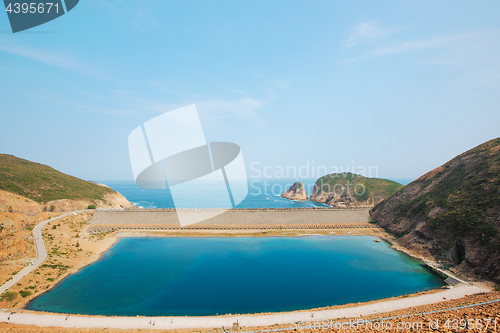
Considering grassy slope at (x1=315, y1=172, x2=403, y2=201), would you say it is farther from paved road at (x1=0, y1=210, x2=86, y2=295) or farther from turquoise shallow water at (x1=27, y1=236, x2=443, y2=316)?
paved road at (x1=0, y1=210, x2=86, y2=295)

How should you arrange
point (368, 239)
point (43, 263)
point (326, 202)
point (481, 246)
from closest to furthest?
point (481, 246), point (43, 263), point (368, 239), point (326, 202)

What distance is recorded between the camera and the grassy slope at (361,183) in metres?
108

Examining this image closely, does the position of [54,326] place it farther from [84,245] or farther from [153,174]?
[84,245]

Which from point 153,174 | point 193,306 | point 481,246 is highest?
point 153,174

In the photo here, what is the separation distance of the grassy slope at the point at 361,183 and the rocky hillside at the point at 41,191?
114110 mm

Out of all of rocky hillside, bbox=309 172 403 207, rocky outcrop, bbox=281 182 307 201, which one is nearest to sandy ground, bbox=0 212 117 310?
rocky hillside, bbox=309 172 403 207

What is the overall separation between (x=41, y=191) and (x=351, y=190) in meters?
133

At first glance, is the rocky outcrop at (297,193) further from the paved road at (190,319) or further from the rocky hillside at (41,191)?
the paved road at (190,319)

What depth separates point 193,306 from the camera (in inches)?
1013

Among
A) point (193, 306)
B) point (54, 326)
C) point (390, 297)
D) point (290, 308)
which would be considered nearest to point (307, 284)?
point (290, 308)

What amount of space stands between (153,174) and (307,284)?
26953mm

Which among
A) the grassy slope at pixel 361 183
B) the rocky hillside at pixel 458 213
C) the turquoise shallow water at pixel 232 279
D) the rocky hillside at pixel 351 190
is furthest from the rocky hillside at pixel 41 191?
the grassy slope at pixel 361 183

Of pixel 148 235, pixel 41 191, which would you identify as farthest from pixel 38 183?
pixel 148 235

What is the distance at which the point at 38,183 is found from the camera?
7412 cm
